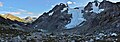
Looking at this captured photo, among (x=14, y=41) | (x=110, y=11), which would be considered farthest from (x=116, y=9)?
(x=14, y=41)

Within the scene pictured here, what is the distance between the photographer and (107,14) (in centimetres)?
16450

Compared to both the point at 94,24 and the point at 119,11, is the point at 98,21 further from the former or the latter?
the point at 119,11

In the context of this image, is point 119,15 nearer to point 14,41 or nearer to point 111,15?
point 111,15

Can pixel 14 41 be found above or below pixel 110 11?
above

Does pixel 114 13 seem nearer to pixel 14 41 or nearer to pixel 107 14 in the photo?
pixel 107 14

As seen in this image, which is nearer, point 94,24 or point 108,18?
point 108,18

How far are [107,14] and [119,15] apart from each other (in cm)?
1627

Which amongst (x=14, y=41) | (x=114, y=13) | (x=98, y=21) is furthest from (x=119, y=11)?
(x=14, y=41)

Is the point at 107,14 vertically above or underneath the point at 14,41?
underneath

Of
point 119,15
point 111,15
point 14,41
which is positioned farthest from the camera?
point 111,15

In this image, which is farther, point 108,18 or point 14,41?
point 108,18

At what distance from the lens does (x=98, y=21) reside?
16538 centimetres

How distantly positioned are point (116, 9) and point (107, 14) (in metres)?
5.62

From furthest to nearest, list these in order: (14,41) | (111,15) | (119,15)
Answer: (111,15)
(119,15)
(14,41)
